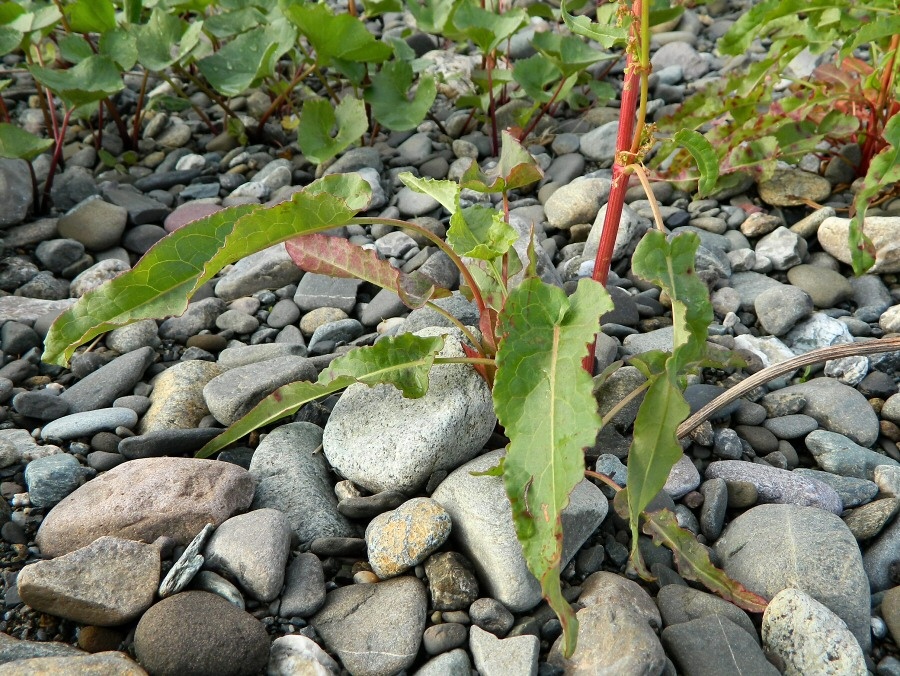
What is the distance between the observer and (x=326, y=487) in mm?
1916

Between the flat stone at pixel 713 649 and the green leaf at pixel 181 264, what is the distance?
3.53 feet

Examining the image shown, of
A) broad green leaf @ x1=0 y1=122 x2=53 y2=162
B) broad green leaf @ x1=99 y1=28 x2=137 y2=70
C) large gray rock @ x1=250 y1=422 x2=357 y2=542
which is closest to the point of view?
large gray rock @ x1=250 y1=422 x2=357 y2=542

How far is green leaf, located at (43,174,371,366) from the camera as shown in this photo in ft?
5.32

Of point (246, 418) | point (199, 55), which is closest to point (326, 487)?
point (246, 418)

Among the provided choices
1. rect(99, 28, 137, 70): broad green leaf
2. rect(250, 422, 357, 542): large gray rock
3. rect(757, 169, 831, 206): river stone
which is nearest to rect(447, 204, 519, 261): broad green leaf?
rect(250, 422, 357, 542): large gray rock

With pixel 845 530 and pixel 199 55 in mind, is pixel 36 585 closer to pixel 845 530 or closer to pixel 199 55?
pixel 845 530

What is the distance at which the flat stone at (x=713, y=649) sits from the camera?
4.73 ft

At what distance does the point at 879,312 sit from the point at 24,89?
382cm

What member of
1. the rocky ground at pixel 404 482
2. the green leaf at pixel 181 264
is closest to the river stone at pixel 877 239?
the rocky ground at pixel 404 482

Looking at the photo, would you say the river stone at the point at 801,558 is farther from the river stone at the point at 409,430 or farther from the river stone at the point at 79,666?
the river stone at the point at 79,666

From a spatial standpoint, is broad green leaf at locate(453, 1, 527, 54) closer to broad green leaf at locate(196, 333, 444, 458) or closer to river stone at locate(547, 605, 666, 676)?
broad green leaf at locate(196, 333, 444, 458)

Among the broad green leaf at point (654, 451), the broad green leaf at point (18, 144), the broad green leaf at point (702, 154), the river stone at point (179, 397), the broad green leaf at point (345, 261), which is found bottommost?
the river stone at point (179, 397)

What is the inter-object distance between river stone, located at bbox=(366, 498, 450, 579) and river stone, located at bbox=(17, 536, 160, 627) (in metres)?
0.44

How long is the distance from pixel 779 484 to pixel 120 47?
2762mm
